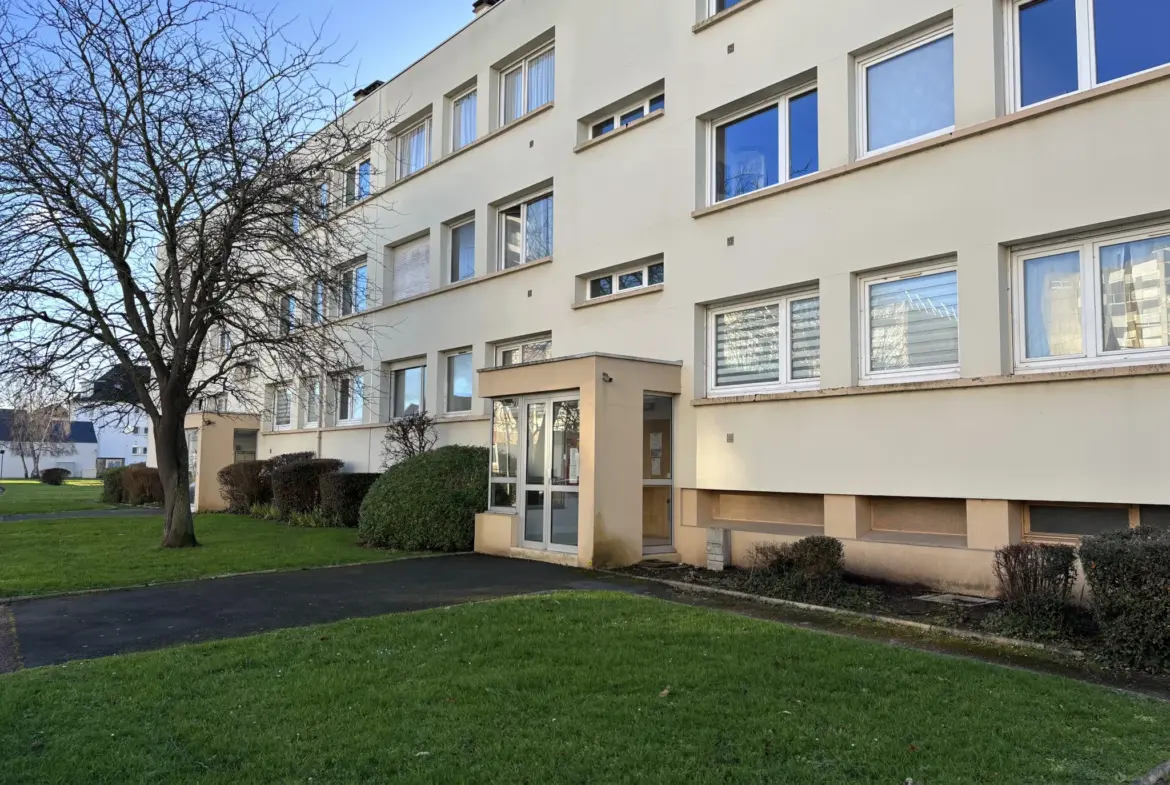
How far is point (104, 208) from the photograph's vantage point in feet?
42.0

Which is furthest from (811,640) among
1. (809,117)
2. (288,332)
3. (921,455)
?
(288,332)

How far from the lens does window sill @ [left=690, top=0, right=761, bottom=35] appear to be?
1153 cm

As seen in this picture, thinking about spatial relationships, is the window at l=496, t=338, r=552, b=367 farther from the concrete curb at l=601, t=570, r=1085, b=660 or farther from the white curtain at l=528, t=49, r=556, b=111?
the concrete curb at l=601, t=570, r=1085, b=660

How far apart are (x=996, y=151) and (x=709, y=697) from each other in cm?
693

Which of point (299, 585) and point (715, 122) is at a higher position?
point (715, 122)

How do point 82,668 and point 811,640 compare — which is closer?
point 82,668

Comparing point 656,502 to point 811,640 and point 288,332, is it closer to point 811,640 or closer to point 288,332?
point 811,640

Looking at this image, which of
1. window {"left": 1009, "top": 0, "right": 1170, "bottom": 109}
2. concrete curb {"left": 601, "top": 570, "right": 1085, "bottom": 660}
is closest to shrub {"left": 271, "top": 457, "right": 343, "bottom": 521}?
concrete curb {"left": 601, "top": 570, "right": 1085, "bottom": 660}

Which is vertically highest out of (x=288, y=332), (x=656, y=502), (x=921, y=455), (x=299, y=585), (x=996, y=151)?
(x=996, y=151)

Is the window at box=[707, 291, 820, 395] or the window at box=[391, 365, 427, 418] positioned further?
the window at box=[391, 365, 427, 418]

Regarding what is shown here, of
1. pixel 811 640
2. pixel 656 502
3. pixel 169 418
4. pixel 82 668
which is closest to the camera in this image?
pixel 82 668

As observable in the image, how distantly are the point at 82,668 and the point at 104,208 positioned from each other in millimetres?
9322

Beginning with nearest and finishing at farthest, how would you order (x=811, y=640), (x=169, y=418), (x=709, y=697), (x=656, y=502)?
1. (x=709, y=697)
2. (x=811, y=640)
3. (x=656, y=502)
4. (x=169, y=418)

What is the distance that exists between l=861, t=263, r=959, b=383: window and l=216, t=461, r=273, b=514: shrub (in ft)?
54.2
